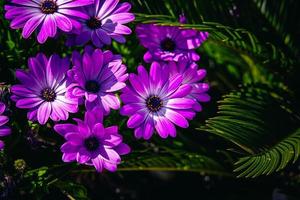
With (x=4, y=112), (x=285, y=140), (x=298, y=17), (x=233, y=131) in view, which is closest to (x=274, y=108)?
(x=285, y=140)

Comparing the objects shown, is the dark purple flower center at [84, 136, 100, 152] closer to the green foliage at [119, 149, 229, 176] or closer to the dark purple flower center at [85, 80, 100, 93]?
the dark purple flower center at [85, 80, 100, 93]

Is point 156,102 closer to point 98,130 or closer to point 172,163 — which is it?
point 98,130

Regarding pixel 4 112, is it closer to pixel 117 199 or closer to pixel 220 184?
pixel 117 199

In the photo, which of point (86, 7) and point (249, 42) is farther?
point (249, 42)

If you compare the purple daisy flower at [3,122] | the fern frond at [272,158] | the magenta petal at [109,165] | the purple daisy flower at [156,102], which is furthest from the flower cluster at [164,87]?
the purple daisy flower at [3,122]

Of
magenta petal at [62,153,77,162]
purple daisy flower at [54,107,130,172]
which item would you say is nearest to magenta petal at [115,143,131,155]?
purple daisy flower at [54,107,130,172]

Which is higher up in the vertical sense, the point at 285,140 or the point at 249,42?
the point at 249,42
